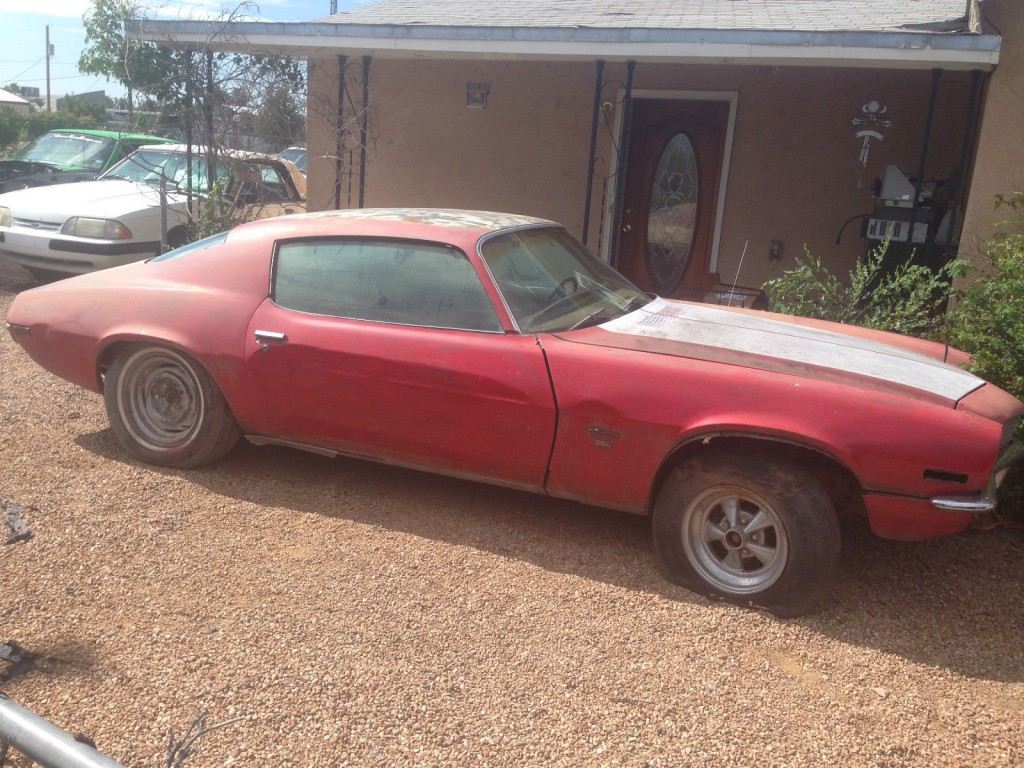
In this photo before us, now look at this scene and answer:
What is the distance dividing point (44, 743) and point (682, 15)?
7260 millimetres

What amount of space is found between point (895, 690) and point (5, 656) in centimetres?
290

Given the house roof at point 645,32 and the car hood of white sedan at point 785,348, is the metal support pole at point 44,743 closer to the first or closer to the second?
the car hood of white sedan at point 785,348

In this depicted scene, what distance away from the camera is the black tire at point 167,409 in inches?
173

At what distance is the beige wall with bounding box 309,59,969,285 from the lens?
8.42m

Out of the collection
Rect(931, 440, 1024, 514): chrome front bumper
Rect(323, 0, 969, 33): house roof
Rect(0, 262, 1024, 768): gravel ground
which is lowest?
Rect(0, 262, 1024, 768): gravel ground

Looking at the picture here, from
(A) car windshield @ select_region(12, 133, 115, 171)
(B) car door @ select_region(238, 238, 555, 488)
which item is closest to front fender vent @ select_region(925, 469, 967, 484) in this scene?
(B) car door @ select_region(238, 238, 555, 488)

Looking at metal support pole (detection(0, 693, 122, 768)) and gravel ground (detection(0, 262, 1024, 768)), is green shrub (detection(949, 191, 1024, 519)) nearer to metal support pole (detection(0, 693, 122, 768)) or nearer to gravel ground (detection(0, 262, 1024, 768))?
gravel ground (detection(0, 262, 1024, 768))

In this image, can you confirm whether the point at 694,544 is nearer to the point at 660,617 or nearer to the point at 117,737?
the point at 660,617

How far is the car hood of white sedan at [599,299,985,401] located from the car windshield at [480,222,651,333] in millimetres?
158

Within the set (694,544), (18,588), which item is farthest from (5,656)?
(694,544)

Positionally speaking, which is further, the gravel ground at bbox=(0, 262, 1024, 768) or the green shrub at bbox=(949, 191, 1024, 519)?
the green shrub at bbox=(949, 191, 1024, 519)

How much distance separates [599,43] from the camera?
679 cm

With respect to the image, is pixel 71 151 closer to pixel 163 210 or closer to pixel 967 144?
pixel 163 210

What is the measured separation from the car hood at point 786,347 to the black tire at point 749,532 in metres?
0.41
